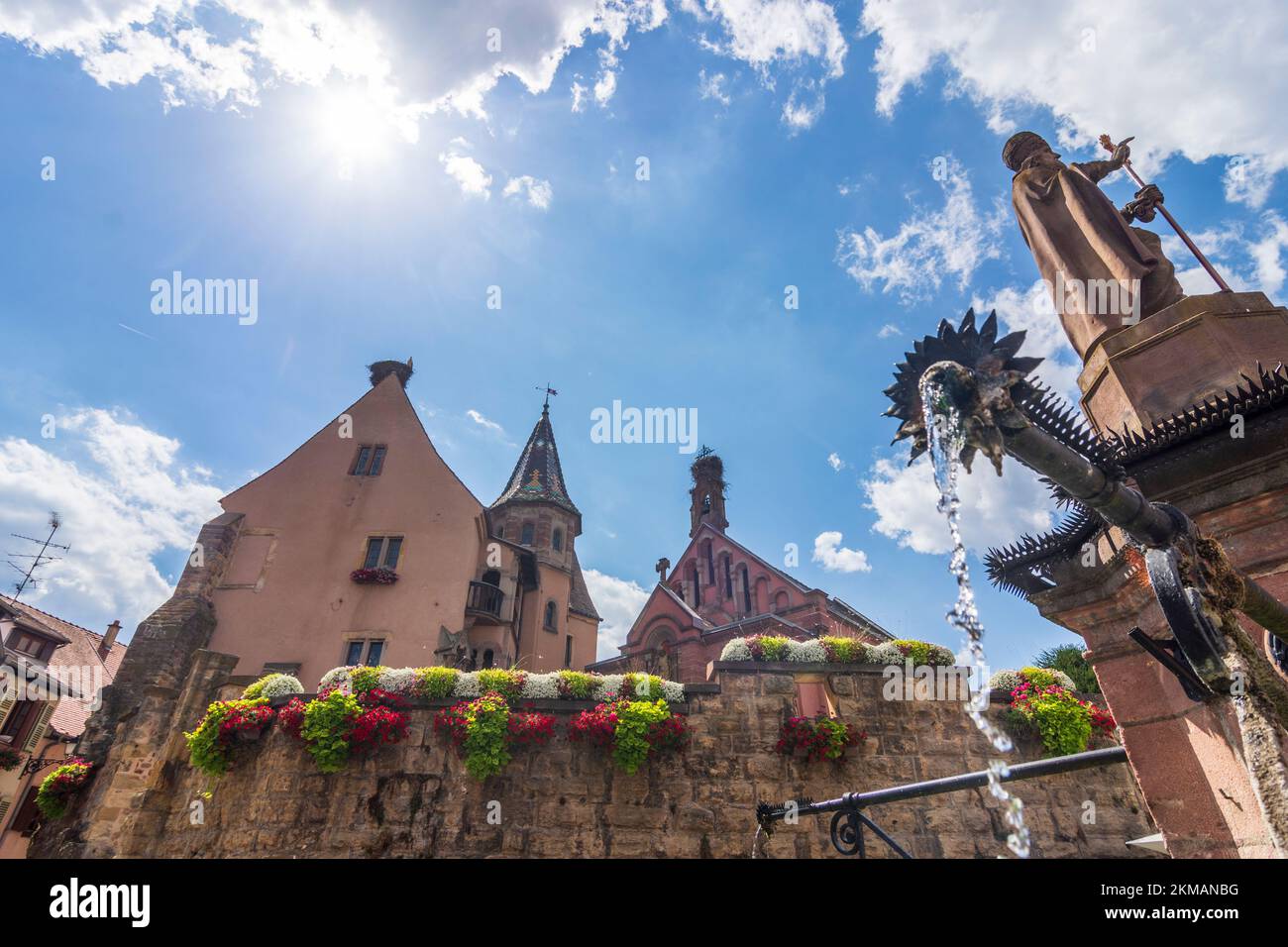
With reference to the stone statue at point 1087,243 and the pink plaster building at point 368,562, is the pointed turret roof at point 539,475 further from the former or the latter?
the stone statue at point 1087,243

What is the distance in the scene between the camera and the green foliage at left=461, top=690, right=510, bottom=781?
36.5 feet

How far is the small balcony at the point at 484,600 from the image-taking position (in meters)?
21.3

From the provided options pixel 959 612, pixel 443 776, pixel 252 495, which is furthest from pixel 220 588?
pixel 959 612

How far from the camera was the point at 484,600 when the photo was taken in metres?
22.2

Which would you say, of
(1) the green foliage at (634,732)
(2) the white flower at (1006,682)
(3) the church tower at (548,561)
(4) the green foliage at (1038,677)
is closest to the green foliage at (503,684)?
(1) the green foliage at (634,732)

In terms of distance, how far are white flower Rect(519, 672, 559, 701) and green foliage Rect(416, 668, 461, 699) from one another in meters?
1.45

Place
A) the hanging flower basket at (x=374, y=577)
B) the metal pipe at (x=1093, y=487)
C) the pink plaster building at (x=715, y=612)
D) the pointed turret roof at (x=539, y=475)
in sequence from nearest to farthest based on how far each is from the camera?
the metal pipe at (x=1093, y=487)
the hanging flower basket at (x=374, y=577)
the pink plaster building at (x=715, y=612)
the pointed turret roof at (x=539, y=475)

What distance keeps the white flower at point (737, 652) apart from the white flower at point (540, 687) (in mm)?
3474

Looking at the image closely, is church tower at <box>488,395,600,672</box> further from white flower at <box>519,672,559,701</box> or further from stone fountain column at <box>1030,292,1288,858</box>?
stone fountain column at <box>1030,292,1288,858</box>

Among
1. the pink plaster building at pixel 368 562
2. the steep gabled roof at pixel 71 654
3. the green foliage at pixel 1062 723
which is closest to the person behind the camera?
the green foliage at pixel 1062 723

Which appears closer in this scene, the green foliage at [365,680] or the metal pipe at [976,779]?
the metal pipe at [976,779]

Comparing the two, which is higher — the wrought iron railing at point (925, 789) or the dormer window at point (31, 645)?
the dormer window at point (31, 645)
